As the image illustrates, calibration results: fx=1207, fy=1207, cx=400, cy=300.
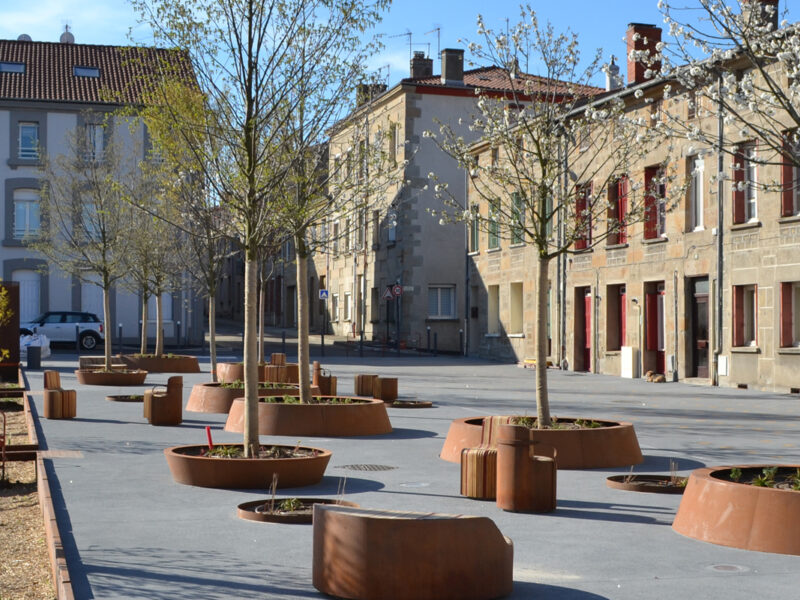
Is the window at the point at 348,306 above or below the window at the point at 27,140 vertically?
below

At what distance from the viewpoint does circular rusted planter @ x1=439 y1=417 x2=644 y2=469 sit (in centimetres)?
1254

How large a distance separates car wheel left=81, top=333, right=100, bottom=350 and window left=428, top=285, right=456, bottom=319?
12.3m

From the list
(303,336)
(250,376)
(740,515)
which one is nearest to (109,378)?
(303,336)

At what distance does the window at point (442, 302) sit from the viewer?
45.4 metres

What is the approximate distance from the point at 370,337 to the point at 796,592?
44244 mm

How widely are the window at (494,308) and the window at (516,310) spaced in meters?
1.62

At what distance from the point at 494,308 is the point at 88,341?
46.0 ft

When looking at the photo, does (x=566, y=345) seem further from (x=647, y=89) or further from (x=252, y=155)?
(x=252, y=155)

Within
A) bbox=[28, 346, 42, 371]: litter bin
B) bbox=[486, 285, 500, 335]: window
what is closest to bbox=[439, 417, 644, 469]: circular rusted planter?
bbox=[28, 346, 42, 371]: litter bin

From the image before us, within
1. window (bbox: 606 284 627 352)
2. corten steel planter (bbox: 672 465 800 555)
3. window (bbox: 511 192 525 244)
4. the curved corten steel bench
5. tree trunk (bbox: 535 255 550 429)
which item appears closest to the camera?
the curved corten steel bench

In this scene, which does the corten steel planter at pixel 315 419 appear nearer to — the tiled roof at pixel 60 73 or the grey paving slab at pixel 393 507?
the grey paving slab at pixel 393 507

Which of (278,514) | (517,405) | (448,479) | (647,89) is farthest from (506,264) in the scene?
(278,514)

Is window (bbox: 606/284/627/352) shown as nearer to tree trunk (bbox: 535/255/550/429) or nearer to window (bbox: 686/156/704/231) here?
window (bbox: 686/156/704/231)

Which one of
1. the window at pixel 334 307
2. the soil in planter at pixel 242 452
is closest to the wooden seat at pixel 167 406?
the soil in planter at pixel 242 452
